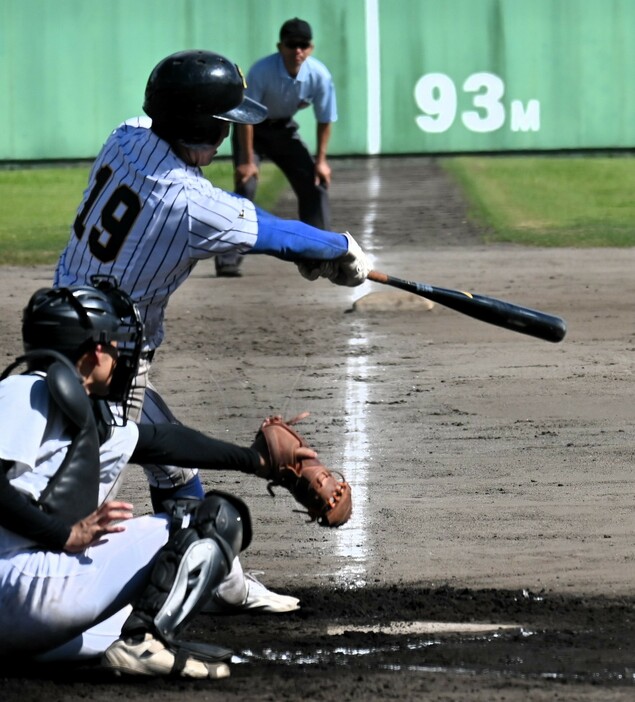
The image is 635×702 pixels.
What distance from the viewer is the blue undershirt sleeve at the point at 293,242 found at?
16.0 ft

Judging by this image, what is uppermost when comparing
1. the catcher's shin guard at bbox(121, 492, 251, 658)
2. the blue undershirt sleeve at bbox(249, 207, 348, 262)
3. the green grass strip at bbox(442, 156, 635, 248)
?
the blue undershirt sleeve at bbox(249, 207, 348, 262)

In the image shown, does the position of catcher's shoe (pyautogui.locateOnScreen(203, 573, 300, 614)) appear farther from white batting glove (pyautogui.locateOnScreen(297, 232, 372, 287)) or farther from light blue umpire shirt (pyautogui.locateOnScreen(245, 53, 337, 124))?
light blue umpire shirt (pyautogui.locateOnScreen(245, 53, 337, 124))

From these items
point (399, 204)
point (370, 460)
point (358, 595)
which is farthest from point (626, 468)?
point (399, 204)

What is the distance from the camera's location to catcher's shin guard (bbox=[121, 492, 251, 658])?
4.07 metres

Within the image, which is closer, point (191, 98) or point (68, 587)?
point (68, 587)

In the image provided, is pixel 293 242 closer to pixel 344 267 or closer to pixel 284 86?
pixel 344 267

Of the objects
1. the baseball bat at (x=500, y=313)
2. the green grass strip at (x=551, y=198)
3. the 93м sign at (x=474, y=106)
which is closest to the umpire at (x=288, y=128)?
the green grass strip at (x=551, y=198)

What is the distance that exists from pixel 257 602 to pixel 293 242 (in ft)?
3.94

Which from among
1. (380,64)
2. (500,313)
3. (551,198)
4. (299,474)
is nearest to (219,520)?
(299,474)

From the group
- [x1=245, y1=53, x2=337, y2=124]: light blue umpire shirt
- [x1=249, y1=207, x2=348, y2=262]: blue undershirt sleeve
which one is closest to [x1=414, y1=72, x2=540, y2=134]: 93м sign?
[x1=245, y1=53, x2=337, y2=124]: light blue umpire shirt

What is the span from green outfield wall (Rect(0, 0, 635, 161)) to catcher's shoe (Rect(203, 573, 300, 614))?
17.4 meters

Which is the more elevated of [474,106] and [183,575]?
[183,575]

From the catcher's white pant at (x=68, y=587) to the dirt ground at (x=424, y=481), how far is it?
18cm

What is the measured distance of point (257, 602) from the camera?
4.90 metres
